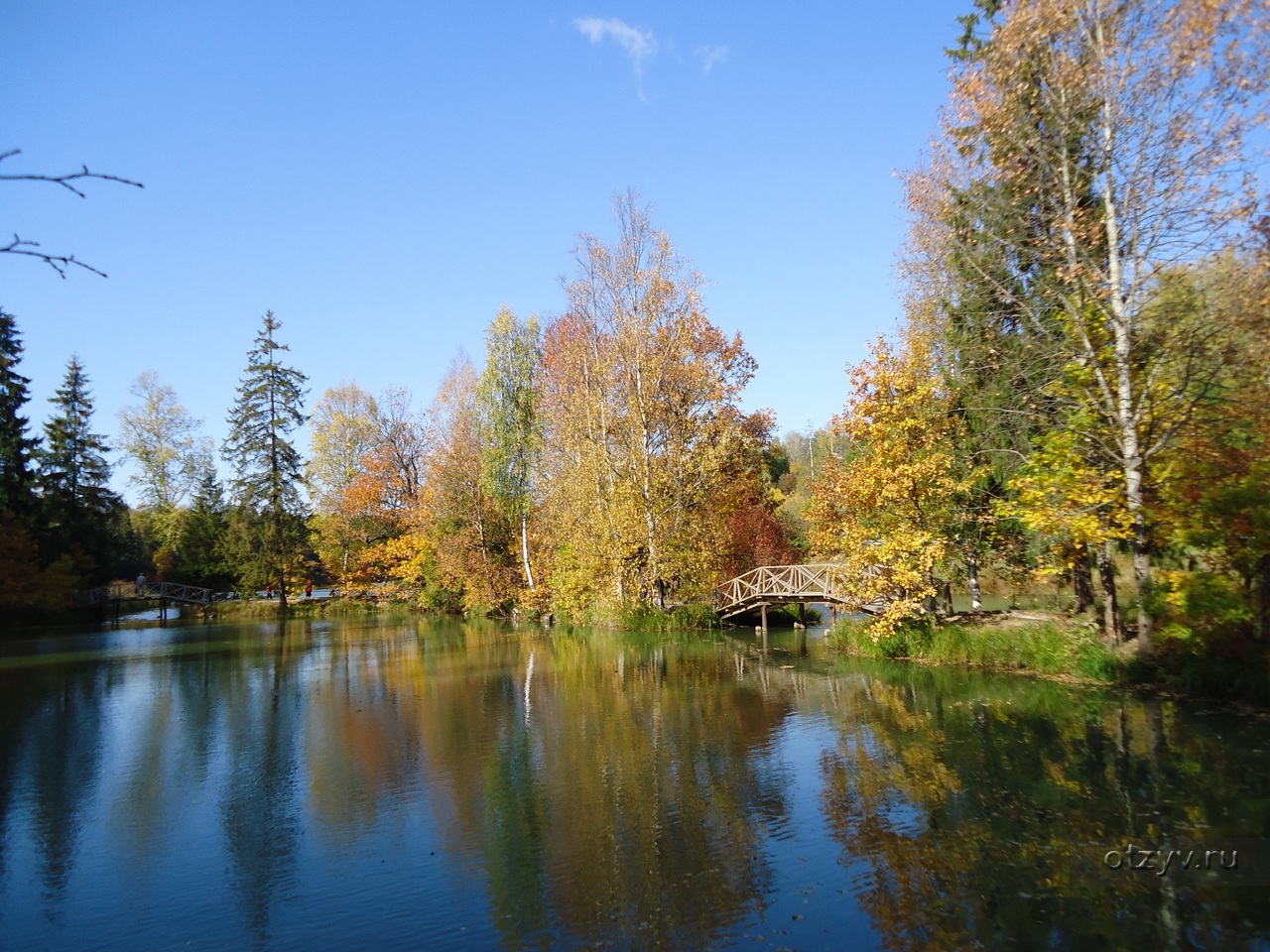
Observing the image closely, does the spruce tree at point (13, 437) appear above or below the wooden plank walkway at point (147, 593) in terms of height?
above

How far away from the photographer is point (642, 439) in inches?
1156

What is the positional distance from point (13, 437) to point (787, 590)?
38.2m

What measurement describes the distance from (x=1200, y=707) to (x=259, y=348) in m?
49.4

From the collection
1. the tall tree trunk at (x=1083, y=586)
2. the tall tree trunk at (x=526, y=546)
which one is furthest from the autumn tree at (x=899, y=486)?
the tall tree trunk at (x=526, y=546)

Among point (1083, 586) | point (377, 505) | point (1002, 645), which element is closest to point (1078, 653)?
point (1002, 645)

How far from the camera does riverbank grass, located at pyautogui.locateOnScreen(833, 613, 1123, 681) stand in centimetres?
1515

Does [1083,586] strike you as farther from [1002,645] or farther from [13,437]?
[13,437]

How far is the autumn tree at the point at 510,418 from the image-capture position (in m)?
38.2

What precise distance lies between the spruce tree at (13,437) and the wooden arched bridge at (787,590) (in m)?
34.0

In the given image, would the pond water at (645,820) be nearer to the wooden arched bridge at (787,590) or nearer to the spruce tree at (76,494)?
the wooden arched bridge at (787,590)

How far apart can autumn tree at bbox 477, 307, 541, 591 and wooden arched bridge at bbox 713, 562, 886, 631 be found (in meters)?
12.4

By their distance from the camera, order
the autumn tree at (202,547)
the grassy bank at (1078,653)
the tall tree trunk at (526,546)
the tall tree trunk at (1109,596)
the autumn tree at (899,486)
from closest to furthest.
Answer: the grassy bank at (1078,653), the tall tree trunk at (1109,596), the autumn tree at (899,486), the tall tree trunk at (526,546), the autumn tree at (202,547)

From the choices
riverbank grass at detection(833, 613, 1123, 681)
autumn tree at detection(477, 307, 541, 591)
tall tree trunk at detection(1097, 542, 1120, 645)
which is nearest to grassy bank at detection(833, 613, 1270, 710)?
riverbank grass at detection(833, 613, 1123, 681)

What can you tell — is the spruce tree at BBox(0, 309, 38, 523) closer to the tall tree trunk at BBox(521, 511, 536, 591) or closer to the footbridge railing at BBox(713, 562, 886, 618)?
the tall tree trunk at BBox(521, 511, 536, 591)
